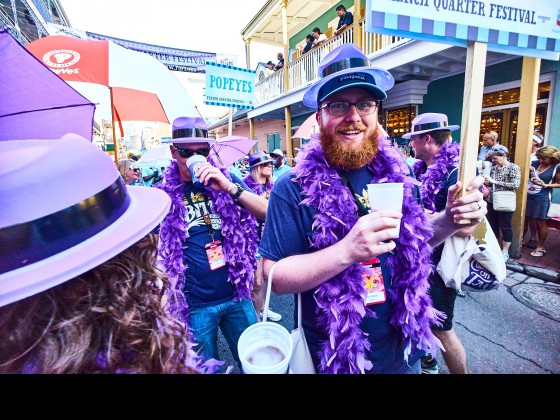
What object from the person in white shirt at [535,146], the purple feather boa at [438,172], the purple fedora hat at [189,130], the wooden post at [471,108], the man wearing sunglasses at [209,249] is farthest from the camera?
the person in white shirt at [535,146]

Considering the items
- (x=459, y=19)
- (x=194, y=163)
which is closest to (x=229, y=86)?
(x=194, y=163)

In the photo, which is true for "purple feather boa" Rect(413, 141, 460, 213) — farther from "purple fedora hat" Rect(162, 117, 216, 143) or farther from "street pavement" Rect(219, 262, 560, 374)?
"purple fedora hat" Rect(162, 117, 216, 143)

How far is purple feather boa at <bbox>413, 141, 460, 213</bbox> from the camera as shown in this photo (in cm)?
248

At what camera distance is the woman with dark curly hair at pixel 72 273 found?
0.51 meters

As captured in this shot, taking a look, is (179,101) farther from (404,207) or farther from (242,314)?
(404,207)

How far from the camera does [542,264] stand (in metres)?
4.58

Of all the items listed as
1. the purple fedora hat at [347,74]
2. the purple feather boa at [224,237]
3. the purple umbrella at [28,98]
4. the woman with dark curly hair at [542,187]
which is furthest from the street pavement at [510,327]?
the purple fedora hat at [347,74]

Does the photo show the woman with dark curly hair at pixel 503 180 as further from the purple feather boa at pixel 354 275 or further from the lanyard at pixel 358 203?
the lanyard at pixel 358 203

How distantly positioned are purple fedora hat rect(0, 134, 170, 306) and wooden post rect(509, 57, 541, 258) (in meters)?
6.12

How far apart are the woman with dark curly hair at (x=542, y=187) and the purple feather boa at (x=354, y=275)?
16.3 feet

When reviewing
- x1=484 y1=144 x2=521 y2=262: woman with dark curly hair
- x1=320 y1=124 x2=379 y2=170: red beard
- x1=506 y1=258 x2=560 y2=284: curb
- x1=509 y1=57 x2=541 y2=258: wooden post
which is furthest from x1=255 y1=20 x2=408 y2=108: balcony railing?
x1=506 y1=258 x2=560 y2=284: curb

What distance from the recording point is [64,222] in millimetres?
565

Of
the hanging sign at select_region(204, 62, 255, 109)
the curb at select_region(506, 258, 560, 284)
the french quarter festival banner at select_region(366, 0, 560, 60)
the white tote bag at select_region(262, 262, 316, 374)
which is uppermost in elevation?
the hanging sign at select_region(204, 62, 255, 109)
